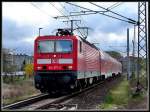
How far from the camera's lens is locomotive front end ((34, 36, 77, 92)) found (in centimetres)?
2234

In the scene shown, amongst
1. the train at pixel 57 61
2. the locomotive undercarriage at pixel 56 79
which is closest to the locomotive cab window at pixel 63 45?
the train at pixel 57 61

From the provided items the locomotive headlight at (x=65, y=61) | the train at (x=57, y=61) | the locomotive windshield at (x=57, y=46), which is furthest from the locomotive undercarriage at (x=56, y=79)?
the locomotive windshield at (x=57, y=46)

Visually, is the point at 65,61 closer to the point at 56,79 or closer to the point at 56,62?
the point at 56,62

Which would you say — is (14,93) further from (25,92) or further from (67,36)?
(67,36)

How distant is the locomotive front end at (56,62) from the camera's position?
22344 millimetres

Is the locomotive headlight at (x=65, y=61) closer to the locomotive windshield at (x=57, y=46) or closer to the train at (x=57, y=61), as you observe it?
the train at (x=57, y=61)

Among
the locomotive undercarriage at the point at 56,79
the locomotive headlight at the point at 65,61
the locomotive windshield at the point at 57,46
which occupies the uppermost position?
the locomotive windshield at the point at 57,46

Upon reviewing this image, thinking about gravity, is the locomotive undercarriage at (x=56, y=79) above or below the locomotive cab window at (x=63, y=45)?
below

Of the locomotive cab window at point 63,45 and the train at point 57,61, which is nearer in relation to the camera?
the train at point 57,61

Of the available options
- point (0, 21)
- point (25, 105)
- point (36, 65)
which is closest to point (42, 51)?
point (36, 65)

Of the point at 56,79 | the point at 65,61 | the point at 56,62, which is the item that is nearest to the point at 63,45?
the point at 65,61

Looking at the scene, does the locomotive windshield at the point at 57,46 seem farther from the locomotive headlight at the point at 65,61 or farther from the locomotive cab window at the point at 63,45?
the locomotive headlight at the point at 65,61

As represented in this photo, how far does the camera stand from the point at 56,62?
2236 cm

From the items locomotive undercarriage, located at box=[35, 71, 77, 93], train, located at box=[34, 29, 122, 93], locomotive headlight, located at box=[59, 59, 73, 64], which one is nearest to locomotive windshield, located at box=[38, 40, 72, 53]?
train, located at box=[34, 29, 122, 93]
